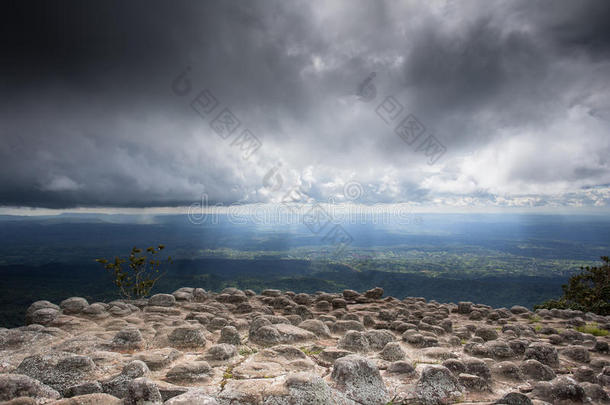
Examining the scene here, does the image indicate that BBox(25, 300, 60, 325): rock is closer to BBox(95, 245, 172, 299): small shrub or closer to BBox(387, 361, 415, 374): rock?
BBox(95, 245, 172, 299): small shrub

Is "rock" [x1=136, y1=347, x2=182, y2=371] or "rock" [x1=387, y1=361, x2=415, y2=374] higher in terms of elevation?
"rock" [x1=136, y1=347, x2=182, y2=371]

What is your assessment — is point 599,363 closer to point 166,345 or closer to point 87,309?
point 166,345

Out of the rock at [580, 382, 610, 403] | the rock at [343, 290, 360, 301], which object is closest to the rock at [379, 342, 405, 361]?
the rock at [580, 382, 610, 403]

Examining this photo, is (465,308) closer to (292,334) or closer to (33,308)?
(292,334)

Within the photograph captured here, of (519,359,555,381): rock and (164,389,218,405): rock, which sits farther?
(519,359,555,381): rock

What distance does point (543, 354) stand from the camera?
31.2 feet

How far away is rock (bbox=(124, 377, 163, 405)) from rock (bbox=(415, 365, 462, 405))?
6.04 metres

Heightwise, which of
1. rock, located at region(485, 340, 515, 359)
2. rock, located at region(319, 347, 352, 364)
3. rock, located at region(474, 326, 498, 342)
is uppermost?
rock, located at region(319, 347, 352, 364)

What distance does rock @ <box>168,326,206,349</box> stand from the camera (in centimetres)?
983

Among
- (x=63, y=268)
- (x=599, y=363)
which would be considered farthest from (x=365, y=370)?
(x=63, y=268)

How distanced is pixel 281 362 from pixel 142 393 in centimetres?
402

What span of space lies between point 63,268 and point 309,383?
25812cm

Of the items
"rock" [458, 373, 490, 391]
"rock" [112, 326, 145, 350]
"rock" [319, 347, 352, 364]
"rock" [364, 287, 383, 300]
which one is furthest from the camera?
"rock" [364, 287, 383, 300]

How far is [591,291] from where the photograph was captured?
3288 cm
